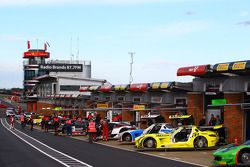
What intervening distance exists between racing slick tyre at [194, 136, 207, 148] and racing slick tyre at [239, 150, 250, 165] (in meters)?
7.90

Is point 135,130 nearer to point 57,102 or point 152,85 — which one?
point 152,85

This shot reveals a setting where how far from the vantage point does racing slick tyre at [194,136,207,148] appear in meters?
25.9

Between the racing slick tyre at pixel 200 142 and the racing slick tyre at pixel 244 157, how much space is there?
7.90 meters

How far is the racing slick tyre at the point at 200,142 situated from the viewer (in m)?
25.9

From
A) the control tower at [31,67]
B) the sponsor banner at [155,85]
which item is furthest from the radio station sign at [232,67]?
the control tower at [31,67]

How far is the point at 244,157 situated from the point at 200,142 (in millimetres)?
8049

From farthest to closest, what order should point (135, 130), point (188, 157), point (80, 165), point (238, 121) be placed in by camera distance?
point (135, 130) < point (238, 121) < point (188, 157) < point (80, 165)

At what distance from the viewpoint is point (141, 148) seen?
27.5 meters

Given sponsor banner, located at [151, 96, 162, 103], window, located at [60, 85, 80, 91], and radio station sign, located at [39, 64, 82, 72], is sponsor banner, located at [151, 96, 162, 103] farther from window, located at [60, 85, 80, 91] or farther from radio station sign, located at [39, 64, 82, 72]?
radio station sign, located at [39, 64, 82, 72]

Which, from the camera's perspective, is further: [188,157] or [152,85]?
[152,85]

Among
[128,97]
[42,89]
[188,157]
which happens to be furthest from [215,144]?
[42,89]

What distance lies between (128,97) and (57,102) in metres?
37.5

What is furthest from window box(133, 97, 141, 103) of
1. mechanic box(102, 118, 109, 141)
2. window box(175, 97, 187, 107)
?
mechanic box(102, 118, 109, 141)

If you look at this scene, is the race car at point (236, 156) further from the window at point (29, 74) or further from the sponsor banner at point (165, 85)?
the window at point (29, 74)
